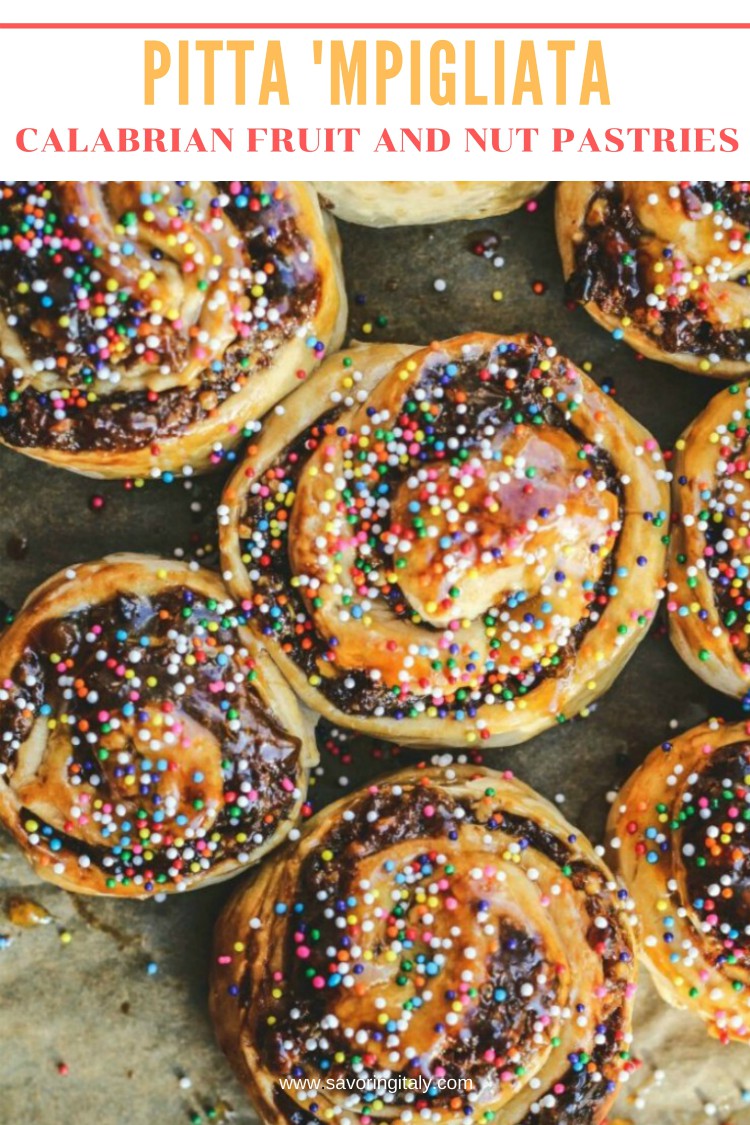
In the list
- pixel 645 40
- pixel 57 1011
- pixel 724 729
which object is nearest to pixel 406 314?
pixel 645 40

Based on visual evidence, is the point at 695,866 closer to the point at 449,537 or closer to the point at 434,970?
the point at 434,970

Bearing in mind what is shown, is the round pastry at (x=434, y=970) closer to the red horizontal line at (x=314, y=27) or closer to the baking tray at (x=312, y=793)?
the baking tray at (x=312, y=793)

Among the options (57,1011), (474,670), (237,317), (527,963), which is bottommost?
(57,1011)

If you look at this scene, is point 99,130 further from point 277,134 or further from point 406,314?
point 406,314

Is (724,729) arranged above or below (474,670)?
below

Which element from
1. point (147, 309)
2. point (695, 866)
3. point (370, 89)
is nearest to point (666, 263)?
point (370, 89)

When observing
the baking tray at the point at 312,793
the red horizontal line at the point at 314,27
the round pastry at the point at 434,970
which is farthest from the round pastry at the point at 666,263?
the round pastry at the point at 434,970
